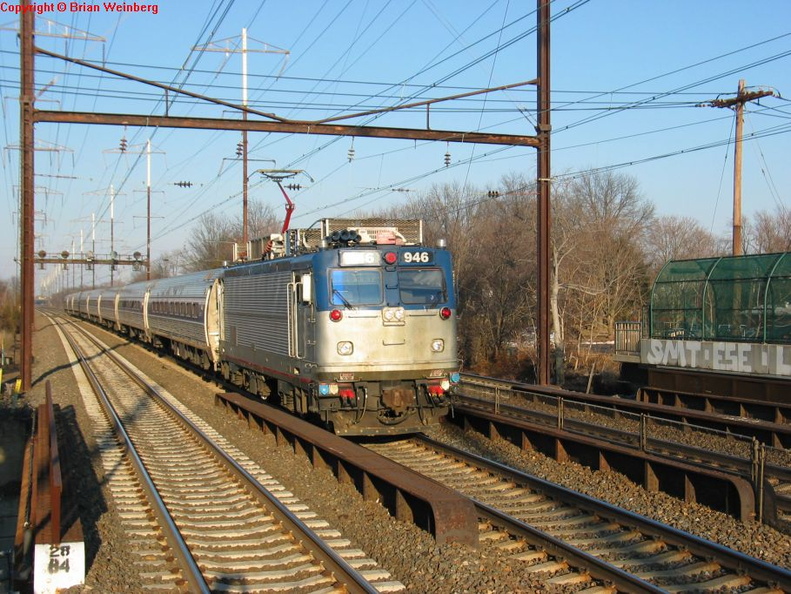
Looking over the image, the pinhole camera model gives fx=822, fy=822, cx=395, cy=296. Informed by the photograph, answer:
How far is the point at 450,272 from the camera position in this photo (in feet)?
44.3

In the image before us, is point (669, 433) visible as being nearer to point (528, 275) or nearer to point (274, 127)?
point (274, 127)

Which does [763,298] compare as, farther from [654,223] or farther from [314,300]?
[654,223]

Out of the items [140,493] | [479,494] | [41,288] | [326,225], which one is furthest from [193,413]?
[41,288]

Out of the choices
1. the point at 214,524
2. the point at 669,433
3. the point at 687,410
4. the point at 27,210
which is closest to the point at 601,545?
the point at 214,524

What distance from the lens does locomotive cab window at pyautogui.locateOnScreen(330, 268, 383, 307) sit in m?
12.7

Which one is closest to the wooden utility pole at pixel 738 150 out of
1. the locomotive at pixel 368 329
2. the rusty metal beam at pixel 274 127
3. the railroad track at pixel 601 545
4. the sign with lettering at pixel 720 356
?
the sign with lettering at pixel 720 356

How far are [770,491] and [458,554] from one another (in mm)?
3611

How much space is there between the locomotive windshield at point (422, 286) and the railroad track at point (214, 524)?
3579mm

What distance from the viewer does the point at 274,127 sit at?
56.1ft

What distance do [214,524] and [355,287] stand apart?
479 cm

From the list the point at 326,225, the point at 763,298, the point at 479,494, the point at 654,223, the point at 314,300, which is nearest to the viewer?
the point at 479,494

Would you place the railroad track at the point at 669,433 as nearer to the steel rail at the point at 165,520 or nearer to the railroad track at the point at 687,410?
the railroad track at the point at 687,410

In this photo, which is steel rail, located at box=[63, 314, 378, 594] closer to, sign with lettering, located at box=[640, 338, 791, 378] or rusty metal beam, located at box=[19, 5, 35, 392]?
rusty metal beam, located at box=[19, 5, 35, 392]

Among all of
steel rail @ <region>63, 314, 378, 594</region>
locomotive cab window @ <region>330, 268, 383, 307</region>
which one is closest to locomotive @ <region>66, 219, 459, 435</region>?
locomotive cab window @ <region>330, 268, 383, 307</region>
